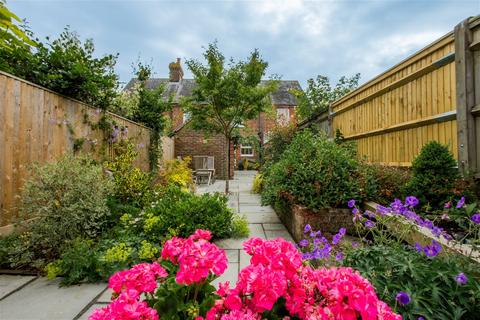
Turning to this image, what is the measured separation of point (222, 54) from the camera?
6.83m

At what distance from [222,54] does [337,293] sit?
698 centimetres

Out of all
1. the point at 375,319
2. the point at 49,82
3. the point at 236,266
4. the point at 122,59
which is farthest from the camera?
the point at 122,59

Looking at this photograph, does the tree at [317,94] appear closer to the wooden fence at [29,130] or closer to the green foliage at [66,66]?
the green foliage at [66,66]

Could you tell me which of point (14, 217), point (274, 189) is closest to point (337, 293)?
point (274, 189)

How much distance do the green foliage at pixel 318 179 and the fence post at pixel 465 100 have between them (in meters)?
1.03

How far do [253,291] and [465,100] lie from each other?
10.1 feet

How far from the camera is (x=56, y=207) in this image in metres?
2.38

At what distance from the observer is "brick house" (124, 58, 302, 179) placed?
37.2 ft

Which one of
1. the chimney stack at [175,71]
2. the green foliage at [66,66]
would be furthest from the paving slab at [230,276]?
the chimney stack at [175,71]

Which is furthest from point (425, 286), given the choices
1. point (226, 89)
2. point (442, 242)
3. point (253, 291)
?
point (226, 89)

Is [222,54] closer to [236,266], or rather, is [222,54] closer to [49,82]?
[49,82]

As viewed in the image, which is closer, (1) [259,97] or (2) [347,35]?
(2) [347,35]

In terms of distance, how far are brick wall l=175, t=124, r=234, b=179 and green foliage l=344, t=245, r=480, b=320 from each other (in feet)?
36.2

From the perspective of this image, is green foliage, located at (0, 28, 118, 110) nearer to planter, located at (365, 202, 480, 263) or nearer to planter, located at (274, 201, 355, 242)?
planter, located at (274, 201, 355, 242)
